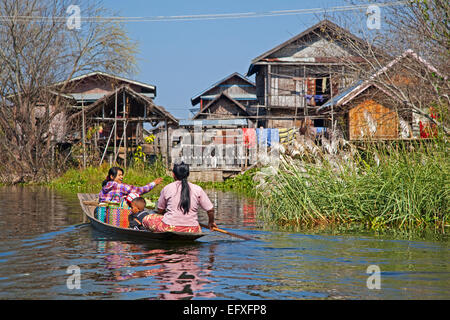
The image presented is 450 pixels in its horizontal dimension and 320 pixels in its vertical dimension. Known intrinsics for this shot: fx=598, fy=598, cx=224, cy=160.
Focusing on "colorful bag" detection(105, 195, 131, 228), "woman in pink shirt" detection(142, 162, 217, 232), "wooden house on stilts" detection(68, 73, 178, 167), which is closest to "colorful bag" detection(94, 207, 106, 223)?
"colorful bag" detection(105, 195, 131, 228)

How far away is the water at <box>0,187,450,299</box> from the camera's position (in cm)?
650

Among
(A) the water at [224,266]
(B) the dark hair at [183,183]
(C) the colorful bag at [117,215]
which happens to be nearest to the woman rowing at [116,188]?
(C) the colorful bag at [117,215]

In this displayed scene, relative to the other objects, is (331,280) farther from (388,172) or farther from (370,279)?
(388,172)

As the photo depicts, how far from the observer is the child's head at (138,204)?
10414 mm

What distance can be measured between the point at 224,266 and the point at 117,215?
3.76 meters

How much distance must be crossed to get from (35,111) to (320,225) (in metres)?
20.1

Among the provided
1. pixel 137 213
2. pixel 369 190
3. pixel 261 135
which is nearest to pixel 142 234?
pixel 137 213

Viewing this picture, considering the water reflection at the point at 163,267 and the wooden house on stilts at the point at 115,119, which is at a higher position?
the wooden house on stilts at the point at 115,119

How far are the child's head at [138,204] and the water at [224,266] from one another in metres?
0.69

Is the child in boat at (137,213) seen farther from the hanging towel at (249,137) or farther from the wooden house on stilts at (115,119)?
the hanging towel at (249,137)

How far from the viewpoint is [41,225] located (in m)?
12.2

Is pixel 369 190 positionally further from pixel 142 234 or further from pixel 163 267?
pixel 163 267
